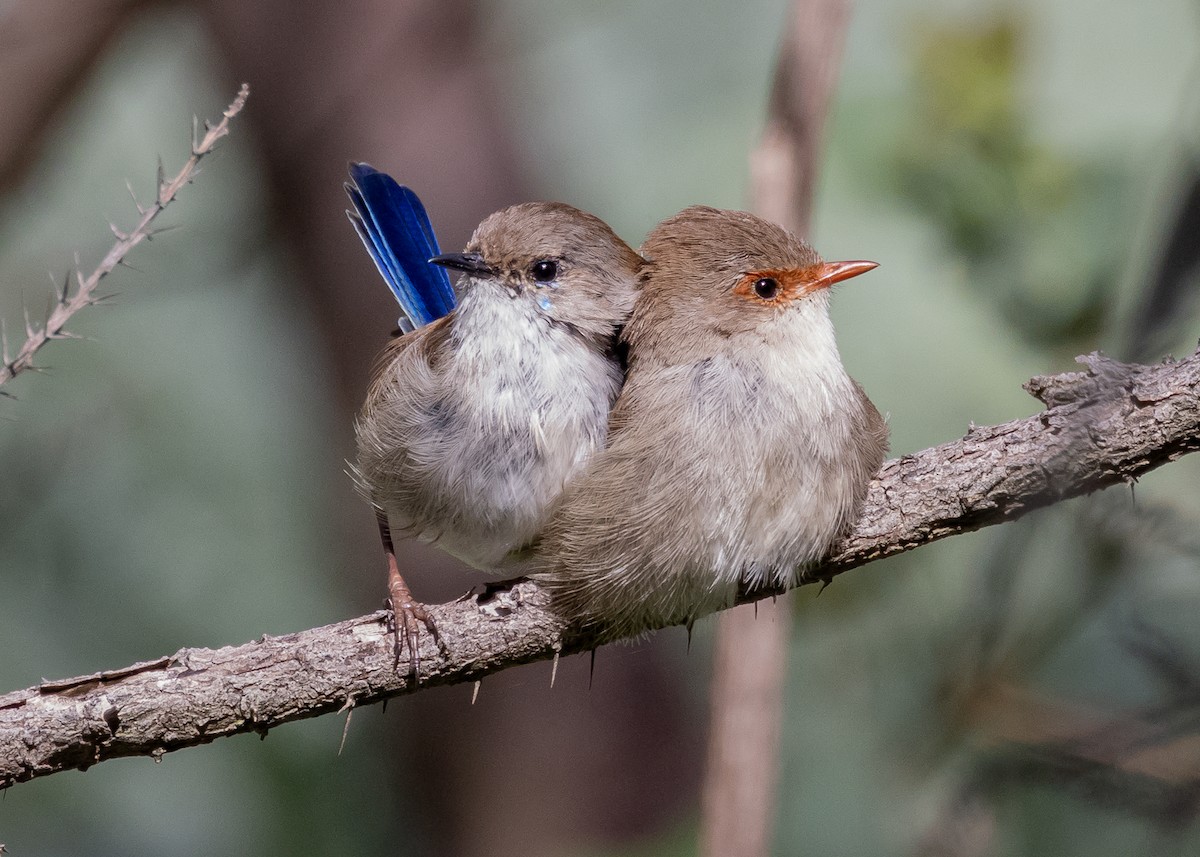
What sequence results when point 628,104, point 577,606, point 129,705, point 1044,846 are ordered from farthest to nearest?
1. point 628,104
2. point 1044,846
3. point 577,606
4. point 129,705

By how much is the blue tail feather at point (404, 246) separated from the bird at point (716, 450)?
1.15 metres

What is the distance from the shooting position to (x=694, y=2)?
641 cm

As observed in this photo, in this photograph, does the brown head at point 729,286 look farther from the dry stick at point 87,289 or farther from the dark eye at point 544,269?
the dry stick at point 87,289

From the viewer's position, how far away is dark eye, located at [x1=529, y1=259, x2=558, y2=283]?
291 cm

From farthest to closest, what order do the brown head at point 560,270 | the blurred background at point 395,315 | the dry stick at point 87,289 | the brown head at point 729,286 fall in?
1. the blurred background at point 395,315
2. the brown head at point 560,270
3. the brown head at point 729,286
4. the dry stick at point 87,289

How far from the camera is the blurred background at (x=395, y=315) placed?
14.6 feet

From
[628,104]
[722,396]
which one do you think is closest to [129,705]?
[722,396]

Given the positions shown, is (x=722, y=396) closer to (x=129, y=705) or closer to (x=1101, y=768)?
(x=1101, y=768)

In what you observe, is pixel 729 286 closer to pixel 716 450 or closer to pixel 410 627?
pixel 716 450

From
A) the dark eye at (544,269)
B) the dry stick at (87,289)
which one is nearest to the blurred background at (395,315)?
the dark eye at (544,269)

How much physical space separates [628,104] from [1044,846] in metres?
4.12

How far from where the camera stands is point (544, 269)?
2.91 meters

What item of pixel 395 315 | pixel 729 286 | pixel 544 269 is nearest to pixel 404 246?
pixel 544 269

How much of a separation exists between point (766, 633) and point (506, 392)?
138 cm
